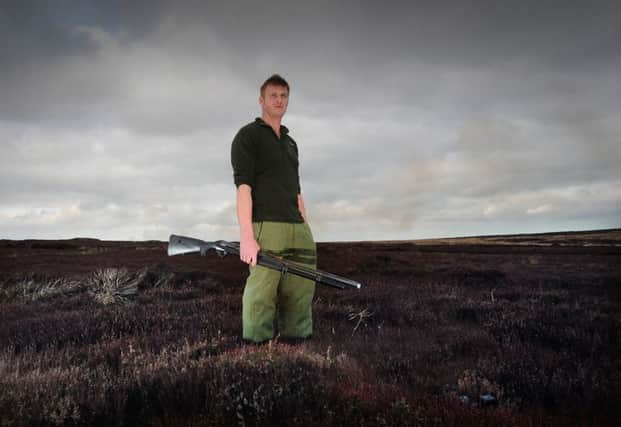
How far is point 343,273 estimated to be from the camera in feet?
51.9

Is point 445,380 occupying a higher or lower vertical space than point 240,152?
lower

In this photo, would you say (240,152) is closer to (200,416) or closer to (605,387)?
(200,416)

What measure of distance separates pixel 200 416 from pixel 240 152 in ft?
8.06

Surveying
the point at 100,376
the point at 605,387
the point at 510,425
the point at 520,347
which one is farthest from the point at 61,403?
the point at 520,347

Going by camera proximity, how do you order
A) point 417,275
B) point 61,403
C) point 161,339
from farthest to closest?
point 417,275
point 161,339
point 61,403

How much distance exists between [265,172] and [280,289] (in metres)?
1.33

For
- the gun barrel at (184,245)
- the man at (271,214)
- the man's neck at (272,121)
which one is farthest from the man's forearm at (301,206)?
the gun barrel at (184,245)

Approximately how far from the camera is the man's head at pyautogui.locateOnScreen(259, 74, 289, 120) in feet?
14.0

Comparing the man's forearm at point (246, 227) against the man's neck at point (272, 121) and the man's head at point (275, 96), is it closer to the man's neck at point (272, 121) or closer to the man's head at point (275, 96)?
the man's neck at point (272, 121)

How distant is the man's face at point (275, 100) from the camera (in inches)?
168

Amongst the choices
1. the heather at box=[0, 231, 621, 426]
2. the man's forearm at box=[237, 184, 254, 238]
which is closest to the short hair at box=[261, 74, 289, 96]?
the man's forearm at box=[237, 184, 254, 238]

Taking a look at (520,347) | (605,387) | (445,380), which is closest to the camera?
(605,387)

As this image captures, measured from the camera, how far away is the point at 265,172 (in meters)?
4.29

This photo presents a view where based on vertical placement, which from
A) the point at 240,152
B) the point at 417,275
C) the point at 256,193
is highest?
the point at 240,152
